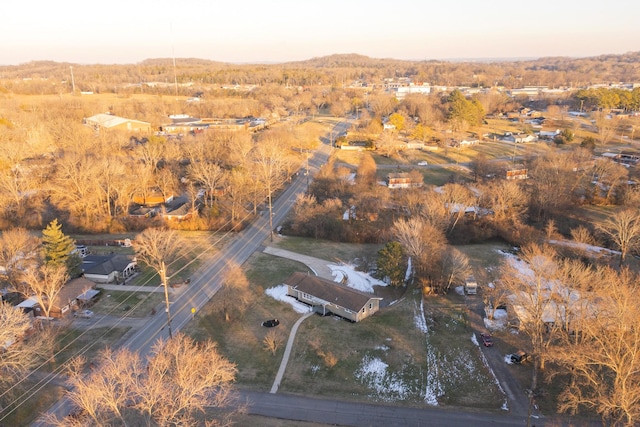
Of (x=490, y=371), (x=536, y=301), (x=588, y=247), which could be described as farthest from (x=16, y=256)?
(x=588, y=247)

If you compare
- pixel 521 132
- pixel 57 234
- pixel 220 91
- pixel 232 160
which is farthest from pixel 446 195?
pixel 220 91

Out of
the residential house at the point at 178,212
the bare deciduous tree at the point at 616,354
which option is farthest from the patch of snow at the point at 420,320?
the residential house at the point at 178,212

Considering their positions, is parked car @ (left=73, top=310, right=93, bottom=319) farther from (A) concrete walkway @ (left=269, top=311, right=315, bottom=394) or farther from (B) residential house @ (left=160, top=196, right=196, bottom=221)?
(B) residential house @ (left=160, top=196, right=196, bottom=221)

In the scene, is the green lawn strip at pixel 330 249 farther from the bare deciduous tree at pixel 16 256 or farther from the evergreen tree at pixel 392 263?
the bare deciduous tree at pixel 16 256

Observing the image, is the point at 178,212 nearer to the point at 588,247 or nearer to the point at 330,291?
the point at 330,291

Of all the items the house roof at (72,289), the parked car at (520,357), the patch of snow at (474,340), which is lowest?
the patch of snow at (474,340)
